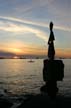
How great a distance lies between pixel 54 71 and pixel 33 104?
2908 mm

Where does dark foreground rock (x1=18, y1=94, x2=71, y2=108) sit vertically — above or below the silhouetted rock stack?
below

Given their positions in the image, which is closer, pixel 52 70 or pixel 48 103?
pixel 52 70

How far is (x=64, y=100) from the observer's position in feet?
42.4

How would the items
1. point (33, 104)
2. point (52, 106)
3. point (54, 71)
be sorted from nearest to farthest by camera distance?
point (54, 71)
point (52, 106)
point (33, 104)

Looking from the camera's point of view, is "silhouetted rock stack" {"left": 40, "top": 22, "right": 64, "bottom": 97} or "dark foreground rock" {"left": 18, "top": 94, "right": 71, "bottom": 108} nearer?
"silhouetted rock stack" {"left": 40, "top": 22, "right": 64, "bottom": 97}

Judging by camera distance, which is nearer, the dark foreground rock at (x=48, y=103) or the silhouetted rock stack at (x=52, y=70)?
the silhouetted rock stack at (x=52, y=70)

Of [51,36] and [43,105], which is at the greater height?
[51,36]

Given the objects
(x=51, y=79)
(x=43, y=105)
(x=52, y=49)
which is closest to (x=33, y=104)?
(x=43, y=105)

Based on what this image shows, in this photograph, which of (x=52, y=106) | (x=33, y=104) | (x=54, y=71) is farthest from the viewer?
(x=33, y=104)

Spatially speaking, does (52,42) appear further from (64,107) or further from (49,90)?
(64,107)

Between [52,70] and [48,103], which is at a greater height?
[52,70]

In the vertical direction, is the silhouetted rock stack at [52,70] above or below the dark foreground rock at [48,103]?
above

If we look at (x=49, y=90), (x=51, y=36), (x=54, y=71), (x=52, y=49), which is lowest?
(x=49, y=90)

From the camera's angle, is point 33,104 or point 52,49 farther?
point 33,104
